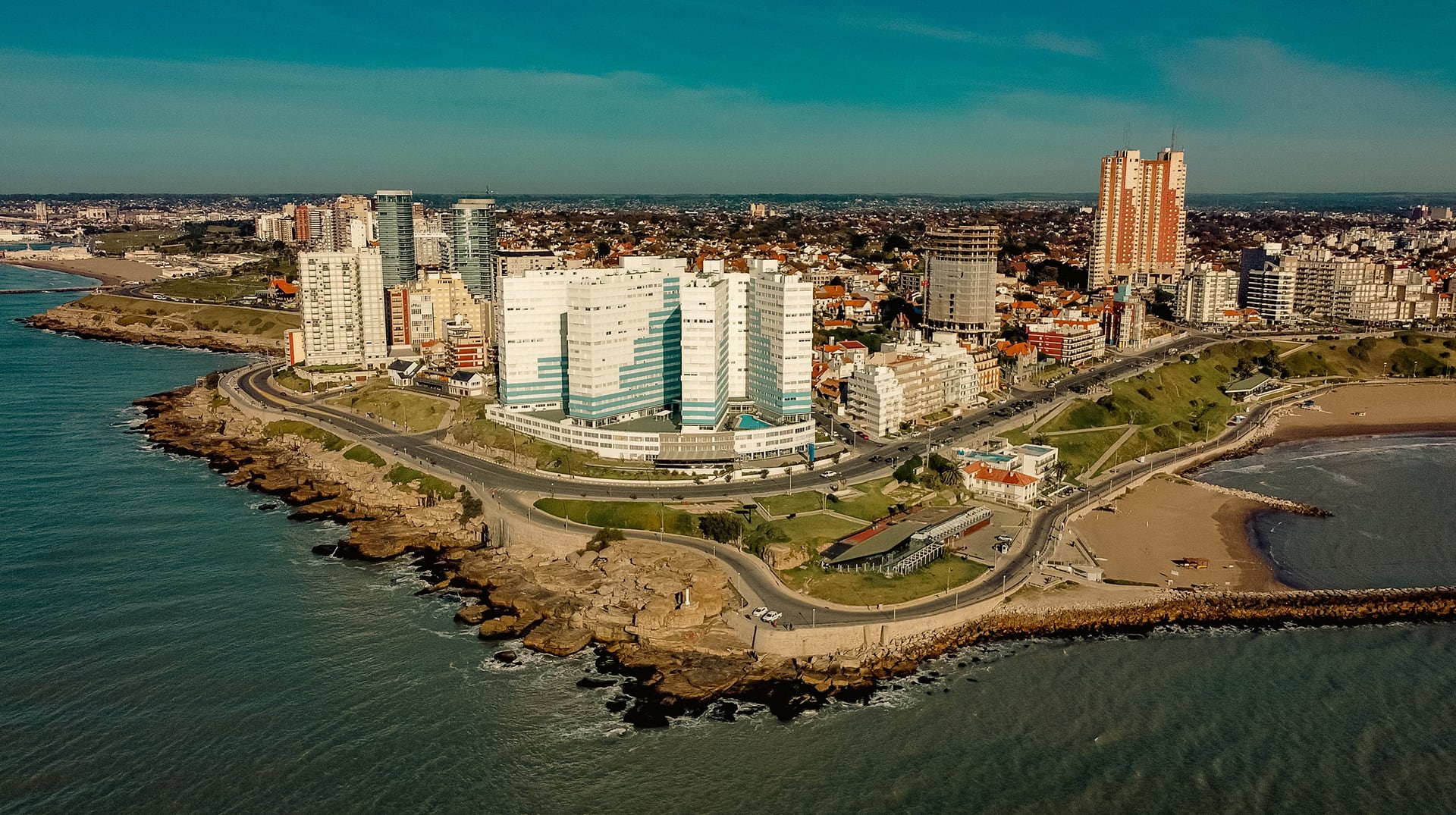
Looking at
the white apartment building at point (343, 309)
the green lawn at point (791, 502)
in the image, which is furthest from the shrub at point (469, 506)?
the white apartment building at point (343, 309)

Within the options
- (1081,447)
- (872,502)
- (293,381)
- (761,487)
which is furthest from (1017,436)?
(293,381)

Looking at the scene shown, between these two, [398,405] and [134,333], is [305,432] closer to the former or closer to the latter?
[398,405]

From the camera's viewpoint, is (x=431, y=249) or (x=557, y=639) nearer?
(x=557, y=639)

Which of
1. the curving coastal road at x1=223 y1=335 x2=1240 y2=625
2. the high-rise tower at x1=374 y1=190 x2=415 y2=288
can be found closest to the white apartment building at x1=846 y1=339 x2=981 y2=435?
the curving coastal road at x1=223 y1=335 x2=1240 y2=625

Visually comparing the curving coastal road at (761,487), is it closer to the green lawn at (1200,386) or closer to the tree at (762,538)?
the tree at (762,538)

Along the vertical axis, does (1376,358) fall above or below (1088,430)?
above

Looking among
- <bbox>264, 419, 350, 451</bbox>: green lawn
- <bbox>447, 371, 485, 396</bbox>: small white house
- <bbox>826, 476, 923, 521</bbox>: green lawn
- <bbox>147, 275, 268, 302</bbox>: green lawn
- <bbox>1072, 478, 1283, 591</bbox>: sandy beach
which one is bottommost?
<bbox>1072, 478, 1283, 591</bbox>: sandy beach

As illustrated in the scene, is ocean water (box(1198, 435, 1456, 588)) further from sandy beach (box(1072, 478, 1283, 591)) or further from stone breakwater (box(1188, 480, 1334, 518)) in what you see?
sandy beach (box(1072, 478, 1283, 591))
